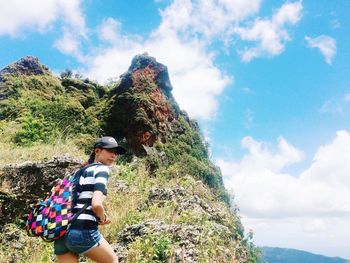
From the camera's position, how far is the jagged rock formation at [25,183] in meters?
9.50

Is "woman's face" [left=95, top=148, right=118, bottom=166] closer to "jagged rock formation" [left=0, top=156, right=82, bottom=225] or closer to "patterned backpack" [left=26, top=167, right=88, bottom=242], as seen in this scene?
"patterned backpack" [left=26, top=167, right=88, bottom=242]

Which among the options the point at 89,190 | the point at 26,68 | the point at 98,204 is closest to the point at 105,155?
the point at 89,190

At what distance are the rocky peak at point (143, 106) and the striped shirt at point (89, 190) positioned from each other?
13.9 m

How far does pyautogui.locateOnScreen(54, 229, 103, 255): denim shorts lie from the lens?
4133mm

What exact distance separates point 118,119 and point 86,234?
15.8 meters

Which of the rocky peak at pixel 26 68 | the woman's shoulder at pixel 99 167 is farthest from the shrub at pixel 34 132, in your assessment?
the woman's shoulder at pixel 99 167

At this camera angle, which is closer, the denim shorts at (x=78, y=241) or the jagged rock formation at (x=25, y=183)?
the denim shorts at (x=78, y=241)

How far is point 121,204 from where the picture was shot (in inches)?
415

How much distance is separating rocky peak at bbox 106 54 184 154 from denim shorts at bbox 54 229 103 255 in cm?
1401

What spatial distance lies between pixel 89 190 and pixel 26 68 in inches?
798

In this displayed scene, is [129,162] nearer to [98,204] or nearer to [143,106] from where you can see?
[143,106]

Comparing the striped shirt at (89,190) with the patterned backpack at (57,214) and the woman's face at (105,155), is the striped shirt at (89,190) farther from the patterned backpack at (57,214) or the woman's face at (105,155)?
the woman's face at (105,155)

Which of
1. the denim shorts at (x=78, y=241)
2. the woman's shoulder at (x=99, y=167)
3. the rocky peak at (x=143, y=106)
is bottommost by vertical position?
the denim shorts at (x=78, y=241)

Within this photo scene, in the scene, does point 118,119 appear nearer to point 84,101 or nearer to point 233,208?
point 84,101
